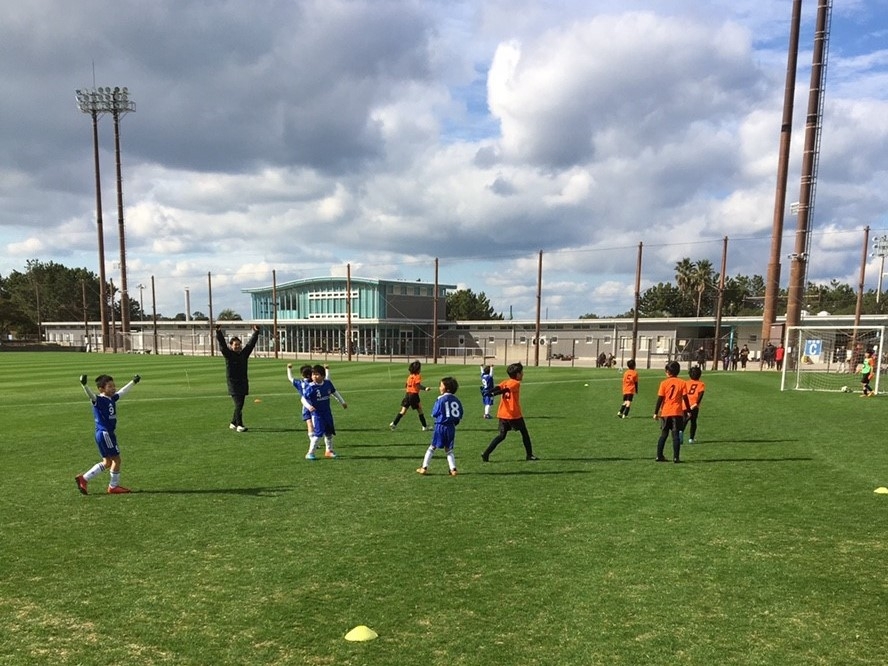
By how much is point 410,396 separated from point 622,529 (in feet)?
25.2

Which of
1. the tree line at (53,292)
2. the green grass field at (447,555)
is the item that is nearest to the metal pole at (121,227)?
the tree line at (53,292)

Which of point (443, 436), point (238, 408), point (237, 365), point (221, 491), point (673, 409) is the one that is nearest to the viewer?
point (221, 491)

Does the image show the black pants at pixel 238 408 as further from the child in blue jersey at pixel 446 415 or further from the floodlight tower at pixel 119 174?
the floodlight tower at pixel 119 174

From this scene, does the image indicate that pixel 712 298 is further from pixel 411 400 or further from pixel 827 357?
pixel 411 400

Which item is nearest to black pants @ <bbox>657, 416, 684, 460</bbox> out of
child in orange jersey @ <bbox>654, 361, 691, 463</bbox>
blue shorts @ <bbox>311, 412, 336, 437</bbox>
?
child in orange jersey @ <bbox>654, 361, 691, 463</bbox>

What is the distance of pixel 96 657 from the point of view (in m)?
3.94

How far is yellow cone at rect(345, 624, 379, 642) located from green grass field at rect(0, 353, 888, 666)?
0.05 meters

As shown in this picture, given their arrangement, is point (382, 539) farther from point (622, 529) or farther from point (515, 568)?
point (622, 529)

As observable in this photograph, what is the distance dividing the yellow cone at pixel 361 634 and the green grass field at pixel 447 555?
5 centimetres

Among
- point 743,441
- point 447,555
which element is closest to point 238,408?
point 447,555

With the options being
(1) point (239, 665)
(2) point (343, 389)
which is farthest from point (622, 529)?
(2) point (343, 389)

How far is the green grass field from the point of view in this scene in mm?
4164

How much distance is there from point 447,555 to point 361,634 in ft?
5.71

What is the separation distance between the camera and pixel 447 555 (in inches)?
228
